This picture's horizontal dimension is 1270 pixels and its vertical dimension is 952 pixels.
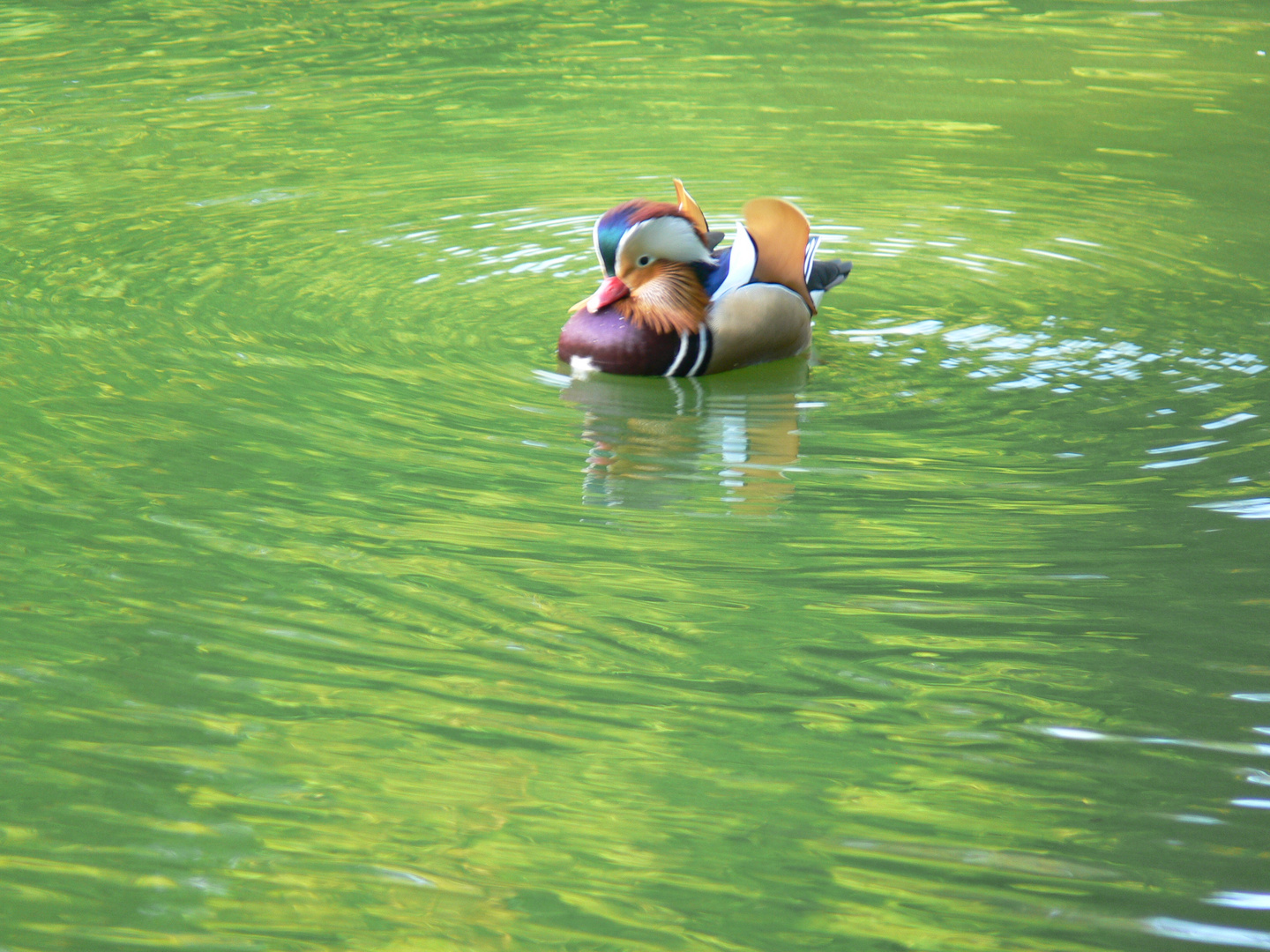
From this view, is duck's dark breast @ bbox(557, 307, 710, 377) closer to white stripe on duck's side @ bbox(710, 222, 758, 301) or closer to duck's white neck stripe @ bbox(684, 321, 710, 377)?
duck's white neck stripe @ bbox(684, 321, 710, 377)

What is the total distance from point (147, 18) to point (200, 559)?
9.50m

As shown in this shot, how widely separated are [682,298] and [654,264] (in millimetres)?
169

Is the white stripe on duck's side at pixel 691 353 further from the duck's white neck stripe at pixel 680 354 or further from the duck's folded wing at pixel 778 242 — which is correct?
the duck's folded wing at pixel 778 242

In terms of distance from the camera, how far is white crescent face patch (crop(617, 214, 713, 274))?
573 cm

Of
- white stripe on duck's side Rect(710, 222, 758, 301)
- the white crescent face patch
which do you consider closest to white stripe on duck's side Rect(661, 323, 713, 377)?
white stripe on duck's side Rect(710, 222, 758, 301)

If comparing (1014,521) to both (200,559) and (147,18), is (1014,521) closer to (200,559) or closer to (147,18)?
(200,559)

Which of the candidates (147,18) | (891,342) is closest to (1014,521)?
(891,342)

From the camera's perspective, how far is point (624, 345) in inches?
228

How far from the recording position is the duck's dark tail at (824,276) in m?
6.43

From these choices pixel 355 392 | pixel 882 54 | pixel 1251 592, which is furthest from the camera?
pixel 882 54

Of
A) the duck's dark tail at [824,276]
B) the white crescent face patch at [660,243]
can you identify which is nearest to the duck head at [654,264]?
the white crescent face patch at [660,243]

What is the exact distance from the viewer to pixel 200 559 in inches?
165

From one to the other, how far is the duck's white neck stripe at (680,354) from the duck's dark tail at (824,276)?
76 cm

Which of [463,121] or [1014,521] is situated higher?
[463,121]
